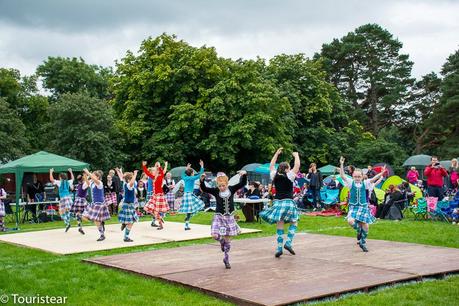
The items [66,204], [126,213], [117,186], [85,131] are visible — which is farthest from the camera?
[85,131]

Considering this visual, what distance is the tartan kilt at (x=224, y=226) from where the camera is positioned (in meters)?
9.23

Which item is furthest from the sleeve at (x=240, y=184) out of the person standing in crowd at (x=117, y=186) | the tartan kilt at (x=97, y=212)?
the person standing in crowd at (x=117, y=186)

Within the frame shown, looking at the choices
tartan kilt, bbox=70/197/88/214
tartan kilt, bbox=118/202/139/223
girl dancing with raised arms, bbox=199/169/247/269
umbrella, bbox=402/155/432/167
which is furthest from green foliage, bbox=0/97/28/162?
girl dancing with raised arms, bbox=199/169/247/269

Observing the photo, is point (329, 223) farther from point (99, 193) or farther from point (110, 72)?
point (110, 72)

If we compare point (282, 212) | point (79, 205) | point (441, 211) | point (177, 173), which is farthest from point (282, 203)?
point (177, 173)

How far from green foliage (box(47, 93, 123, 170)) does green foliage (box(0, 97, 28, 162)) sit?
2.76 metres

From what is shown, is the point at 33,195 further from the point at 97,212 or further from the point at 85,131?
the point at 85,131

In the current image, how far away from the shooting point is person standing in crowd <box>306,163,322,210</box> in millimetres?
21188

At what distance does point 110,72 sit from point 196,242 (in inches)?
1662

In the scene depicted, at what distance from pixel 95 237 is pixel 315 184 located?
972cm

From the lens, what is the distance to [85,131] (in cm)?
3155

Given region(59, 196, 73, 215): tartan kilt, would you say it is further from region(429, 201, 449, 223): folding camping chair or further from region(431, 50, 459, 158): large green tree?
region(431, 50, 459, 158): large green tree

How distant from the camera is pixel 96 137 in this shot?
3095cm

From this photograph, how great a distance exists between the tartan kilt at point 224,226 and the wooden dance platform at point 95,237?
159 inches
